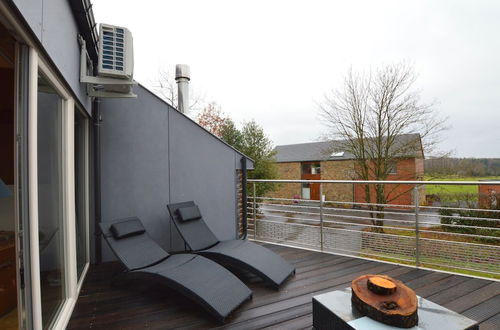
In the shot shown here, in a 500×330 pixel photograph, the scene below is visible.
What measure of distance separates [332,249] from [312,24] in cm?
630

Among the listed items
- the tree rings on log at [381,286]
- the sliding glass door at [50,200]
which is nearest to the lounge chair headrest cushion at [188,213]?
the sliding glass door at [50,200]

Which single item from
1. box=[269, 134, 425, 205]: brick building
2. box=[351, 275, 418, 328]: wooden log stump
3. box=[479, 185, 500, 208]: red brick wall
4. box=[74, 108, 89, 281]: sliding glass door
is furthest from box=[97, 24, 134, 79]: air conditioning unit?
box=[269, 134, 425, 205]: brick building

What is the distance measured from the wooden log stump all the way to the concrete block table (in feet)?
0.14

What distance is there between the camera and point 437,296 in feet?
9.01

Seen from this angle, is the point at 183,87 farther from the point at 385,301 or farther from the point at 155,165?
the point at 385,301

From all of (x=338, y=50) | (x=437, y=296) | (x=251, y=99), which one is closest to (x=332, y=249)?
(x=437, y=296)

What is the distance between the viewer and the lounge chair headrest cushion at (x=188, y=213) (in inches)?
152

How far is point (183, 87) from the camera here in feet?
19.3

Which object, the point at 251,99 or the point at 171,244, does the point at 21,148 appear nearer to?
the point at 171,244

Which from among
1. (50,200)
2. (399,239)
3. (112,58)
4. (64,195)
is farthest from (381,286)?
(112,58)

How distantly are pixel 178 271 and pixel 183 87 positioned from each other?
421 cm

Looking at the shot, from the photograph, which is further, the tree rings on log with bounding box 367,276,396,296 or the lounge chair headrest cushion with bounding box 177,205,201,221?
the lounge chair headrest cushion with bounding box 177,205,201,221

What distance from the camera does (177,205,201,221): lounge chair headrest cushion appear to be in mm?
3869

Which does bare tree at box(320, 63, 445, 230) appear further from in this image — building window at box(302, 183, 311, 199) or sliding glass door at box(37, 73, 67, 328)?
building window at box(302, 183, 311, 199)
